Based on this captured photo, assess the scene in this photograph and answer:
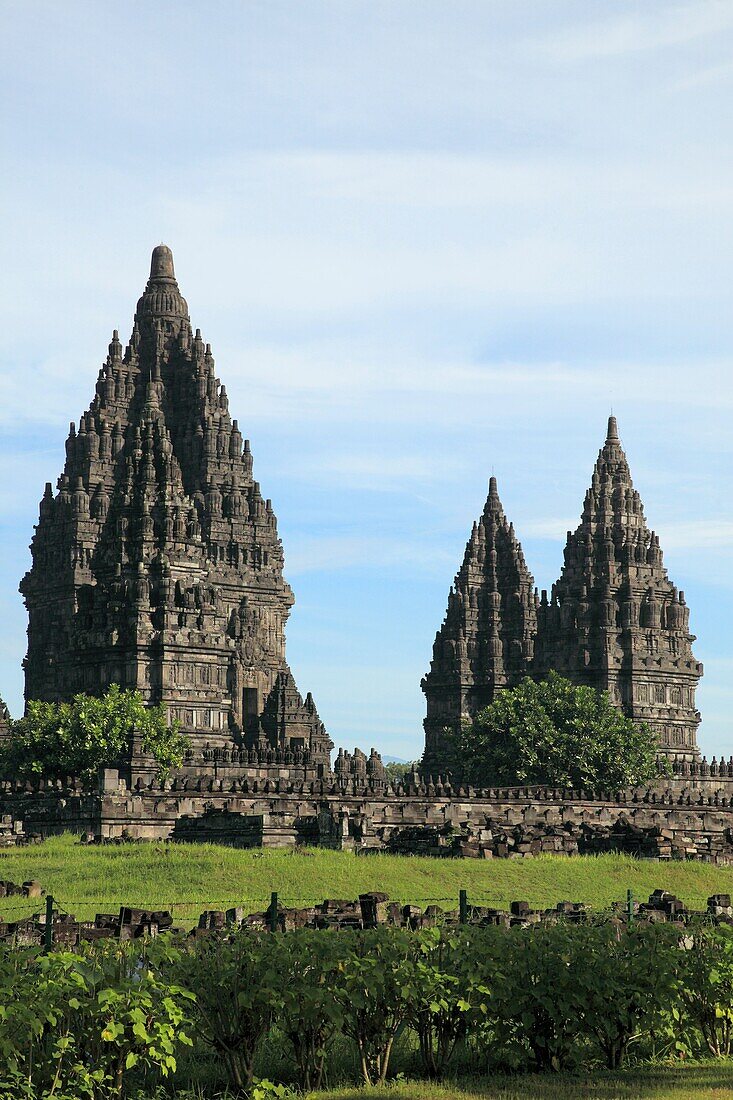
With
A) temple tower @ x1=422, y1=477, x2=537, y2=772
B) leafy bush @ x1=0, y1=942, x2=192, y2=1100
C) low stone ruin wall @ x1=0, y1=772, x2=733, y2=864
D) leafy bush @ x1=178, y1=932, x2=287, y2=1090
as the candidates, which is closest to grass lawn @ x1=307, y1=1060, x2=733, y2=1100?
leafy bush @ x1=178, y1=932, x2=287, y2=1090

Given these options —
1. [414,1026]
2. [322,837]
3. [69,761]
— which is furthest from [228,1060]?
[69,761]

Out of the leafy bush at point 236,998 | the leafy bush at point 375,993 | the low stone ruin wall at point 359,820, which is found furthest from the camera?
the low stone ruin wall at point 359,820

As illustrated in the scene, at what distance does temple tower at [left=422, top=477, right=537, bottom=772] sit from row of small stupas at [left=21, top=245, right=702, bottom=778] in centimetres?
15

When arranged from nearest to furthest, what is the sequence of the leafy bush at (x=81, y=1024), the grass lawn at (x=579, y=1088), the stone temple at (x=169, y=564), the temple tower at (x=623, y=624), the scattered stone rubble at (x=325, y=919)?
the leafy bush at (x=81, y=1024) → the grass lawn at (x=579, y=1088) → the scattered stone rubble at (x=325, y=919) → the stone temple at (x=169, y=564) → the temple tower at (x=623, y=624)

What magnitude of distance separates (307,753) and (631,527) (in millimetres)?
38443

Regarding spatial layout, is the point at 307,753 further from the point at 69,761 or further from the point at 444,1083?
the point at 444,1083

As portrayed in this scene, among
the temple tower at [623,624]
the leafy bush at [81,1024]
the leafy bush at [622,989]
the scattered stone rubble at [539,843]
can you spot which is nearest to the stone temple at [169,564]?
the temple tower at [623,624]

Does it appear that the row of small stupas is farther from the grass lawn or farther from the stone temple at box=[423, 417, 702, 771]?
the grass lawn

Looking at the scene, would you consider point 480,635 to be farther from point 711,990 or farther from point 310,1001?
point 310,1001

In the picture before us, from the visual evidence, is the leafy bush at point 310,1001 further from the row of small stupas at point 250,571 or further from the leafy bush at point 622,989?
the row of small stupas at point 250,571

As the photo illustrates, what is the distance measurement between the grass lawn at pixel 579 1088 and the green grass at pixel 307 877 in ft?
76.1

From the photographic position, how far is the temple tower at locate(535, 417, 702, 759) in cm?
12975

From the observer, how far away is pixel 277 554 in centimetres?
13425

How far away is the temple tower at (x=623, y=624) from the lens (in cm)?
12975
